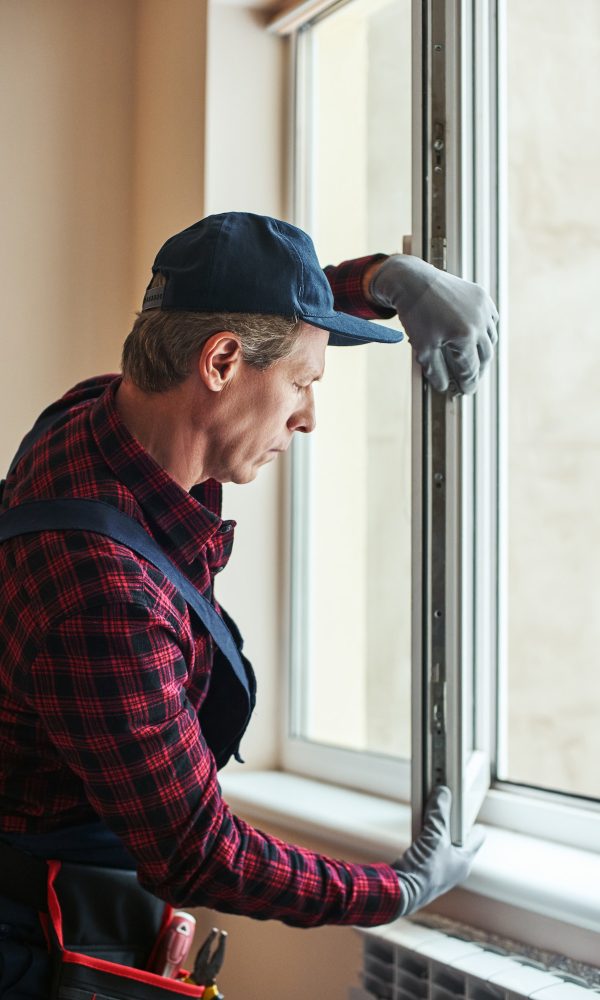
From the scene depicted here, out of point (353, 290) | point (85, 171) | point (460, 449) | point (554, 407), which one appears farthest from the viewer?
point (85, 171)

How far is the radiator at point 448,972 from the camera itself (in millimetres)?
1033

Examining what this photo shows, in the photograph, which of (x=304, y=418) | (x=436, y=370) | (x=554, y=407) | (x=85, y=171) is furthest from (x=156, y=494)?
(x=85, y=171)

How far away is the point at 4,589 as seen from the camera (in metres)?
0.95

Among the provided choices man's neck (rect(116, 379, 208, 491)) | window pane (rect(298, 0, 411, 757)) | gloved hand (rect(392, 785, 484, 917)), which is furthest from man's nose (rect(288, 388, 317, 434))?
window pane (rect(298, 0, 411, 757))

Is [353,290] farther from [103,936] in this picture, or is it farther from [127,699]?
[103,936]

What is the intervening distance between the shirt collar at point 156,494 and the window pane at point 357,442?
0.76 m

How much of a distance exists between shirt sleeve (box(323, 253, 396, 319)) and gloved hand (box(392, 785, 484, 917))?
584 millimetres

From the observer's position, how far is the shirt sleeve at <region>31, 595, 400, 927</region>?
→ 89 centimetres

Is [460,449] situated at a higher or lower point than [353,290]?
lower

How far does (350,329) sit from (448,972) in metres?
0.73

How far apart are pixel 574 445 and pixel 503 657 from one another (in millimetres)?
377

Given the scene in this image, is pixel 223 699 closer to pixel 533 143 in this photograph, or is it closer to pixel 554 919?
pixel 554 919

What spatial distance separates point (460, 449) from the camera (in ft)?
3.67

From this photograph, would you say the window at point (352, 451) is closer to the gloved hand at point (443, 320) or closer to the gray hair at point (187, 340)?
the gloved hand at point (443, 320)
